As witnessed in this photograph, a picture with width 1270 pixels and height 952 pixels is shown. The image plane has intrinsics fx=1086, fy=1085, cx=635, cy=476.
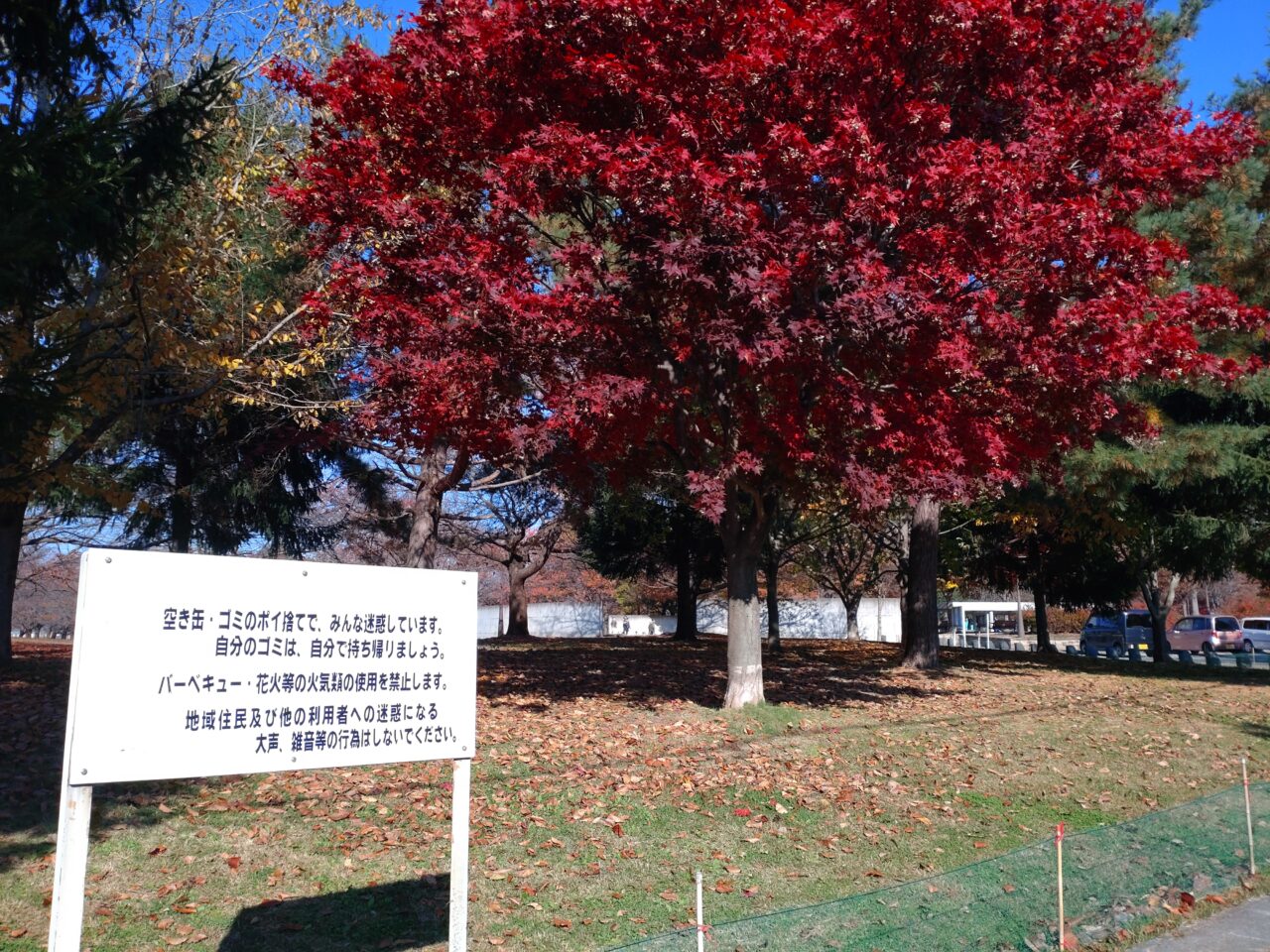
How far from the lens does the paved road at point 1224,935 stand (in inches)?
275

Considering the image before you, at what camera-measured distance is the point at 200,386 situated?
45.3ft

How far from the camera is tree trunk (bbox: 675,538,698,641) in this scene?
96.4 ft

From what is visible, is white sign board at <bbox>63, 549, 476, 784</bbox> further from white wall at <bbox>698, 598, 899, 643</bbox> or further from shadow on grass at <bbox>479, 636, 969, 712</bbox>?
white wall at <bbox>698, 598, 899, 643</bbox>

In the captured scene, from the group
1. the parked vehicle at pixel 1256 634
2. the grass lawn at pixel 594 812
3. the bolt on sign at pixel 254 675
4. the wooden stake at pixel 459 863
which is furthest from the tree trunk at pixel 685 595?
the parked vehicle at pixel 1256 634

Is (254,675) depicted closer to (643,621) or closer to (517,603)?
(517,603)

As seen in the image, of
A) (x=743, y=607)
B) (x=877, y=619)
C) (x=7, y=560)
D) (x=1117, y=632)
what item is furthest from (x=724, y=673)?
(x=877, y=619)

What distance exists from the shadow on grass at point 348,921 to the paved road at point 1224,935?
4533mm

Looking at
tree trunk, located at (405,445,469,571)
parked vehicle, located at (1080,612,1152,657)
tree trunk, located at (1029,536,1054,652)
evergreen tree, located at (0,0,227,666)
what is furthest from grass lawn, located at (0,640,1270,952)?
parked vehicle, located at (1080,612,1152,657)

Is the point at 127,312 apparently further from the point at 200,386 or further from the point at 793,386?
the point at 793,386

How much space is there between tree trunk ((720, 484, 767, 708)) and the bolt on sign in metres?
7.75

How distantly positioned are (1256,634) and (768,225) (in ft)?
152

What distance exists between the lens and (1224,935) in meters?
7.24

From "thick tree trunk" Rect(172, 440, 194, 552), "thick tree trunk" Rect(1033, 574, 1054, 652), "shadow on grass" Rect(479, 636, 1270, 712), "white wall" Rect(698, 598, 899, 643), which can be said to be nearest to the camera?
"shadow on grass" Rect(479, 636, 1270, 712)

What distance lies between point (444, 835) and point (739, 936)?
3264 mm
